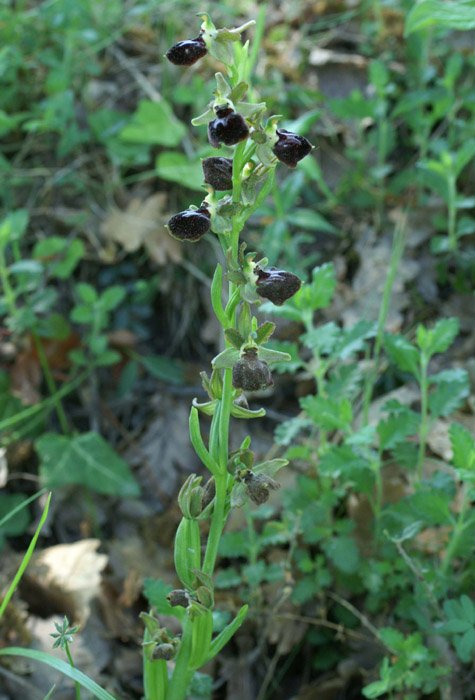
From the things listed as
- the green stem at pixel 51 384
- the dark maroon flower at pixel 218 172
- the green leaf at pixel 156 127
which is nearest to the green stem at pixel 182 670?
the dark maroon flower at pixel 218 172

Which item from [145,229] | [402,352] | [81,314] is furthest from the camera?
[145,229]

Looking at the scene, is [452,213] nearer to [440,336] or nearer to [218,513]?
[440,336]

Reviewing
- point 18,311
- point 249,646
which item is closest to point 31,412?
point 18,311

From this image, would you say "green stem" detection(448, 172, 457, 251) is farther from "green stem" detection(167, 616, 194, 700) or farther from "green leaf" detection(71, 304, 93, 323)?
"green stem" detection(167, 616, 194, 700)

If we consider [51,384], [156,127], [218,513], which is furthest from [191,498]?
[156,127]

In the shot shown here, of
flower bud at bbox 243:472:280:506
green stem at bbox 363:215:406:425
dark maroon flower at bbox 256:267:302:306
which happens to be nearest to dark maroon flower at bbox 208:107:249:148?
dark maroon flower at bbox 256:267:302:306

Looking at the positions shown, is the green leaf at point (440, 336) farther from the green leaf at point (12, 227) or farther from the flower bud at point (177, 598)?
the green leaf at point (12, 227)

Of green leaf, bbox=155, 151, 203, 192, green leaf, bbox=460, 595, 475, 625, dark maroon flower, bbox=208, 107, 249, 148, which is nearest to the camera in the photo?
dark maroon flower, bbox=208, 107, 249, 148

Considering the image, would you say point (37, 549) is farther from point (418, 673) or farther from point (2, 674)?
point (418, 673)
